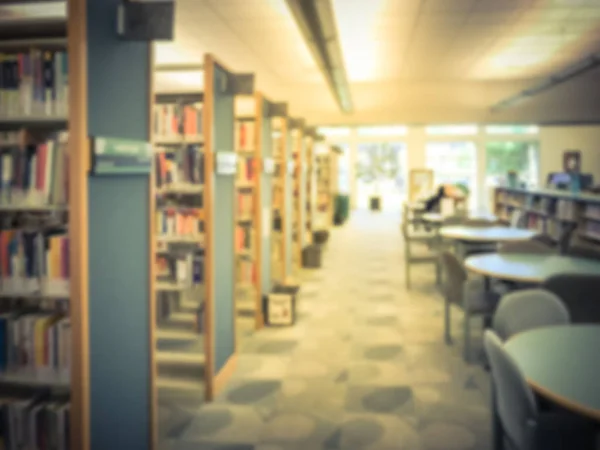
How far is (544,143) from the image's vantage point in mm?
18469

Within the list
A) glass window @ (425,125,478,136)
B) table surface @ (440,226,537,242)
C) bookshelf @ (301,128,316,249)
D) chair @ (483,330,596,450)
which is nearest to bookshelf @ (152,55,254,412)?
chair @ (483,330,596,450)

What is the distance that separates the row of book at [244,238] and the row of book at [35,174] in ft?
10.5

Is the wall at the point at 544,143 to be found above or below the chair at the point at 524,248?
above

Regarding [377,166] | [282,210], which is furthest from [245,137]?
[377,166]

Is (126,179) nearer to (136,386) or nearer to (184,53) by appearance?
(136,386)

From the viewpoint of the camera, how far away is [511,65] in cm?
1110

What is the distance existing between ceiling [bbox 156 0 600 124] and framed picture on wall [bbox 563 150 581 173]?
4.35m

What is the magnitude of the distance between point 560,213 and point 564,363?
Answer: 285 inches

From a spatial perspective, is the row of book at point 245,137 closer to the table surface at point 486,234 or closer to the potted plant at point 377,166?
the table surface at point 486,234

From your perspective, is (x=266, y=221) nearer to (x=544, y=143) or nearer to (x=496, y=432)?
(x=496, y=432)

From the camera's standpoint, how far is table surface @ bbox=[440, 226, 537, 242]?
5848 millimetres

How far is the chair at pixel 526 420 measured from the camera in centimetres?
193

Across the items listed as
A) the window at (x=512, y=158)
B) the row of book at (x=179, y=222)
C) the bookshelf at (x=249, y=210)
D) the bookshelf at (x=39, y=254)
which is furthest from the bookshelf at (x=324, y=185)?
Answer: the bookshelf at (x=39, y=254)

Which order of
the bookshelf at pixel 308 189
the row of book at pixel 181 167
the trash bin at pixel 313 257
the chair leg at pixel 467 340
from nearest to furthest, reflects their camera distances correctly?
the row of book at pixel 181 167, the chair leg at pixel 467 340, the trash bin at pixel 313 257, the bookshelf at pixel 308 189
